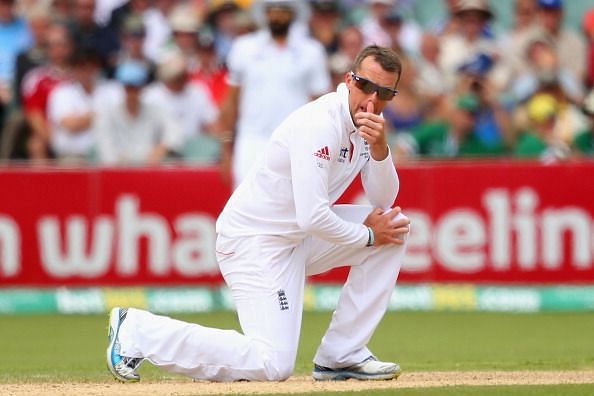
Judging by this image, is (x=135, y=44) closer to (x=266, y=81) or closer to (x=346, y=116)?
(x=266, y=81)

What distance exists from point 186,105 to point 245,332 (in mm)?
7790

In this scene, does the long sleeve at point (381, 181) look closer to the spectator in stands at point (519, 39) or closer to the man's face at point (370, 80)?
the man's face at point (370, 80)

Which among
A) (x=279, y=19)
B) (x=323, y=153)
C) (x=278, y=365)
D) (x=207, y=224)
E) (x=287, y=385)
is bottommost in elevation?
(x=287, y=385)

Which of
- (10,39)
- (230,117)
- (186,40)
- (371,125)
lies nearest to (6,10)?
(10,39)

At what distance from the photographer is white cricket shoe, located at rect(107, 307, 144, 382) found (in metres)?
7.76

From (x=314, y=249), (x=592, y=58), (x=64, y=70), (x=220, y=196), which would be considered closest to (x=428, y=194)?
(x=220, y=196)

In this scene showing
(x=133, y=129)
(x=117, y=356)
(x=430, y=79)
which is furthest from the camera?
(x=430, y=79)

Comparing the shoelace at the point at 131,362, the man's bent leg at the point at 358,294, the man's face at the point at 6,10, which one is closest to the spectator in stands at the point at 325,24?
the man's face at the point at 6,10

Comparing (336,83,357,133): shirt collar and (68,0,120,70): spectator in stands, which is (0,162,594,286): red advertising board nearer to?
(68,0,120,70): spectator in stands

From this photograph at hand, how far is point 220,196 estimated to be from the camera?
14.0 m

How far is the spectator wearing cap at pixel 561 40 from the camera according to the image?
16016mm

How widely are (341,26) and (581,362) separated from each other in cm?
777

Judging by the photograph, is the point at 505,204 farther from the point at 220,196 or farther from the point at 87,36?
the point at 87,36

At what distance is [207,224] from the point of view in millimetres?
13969
